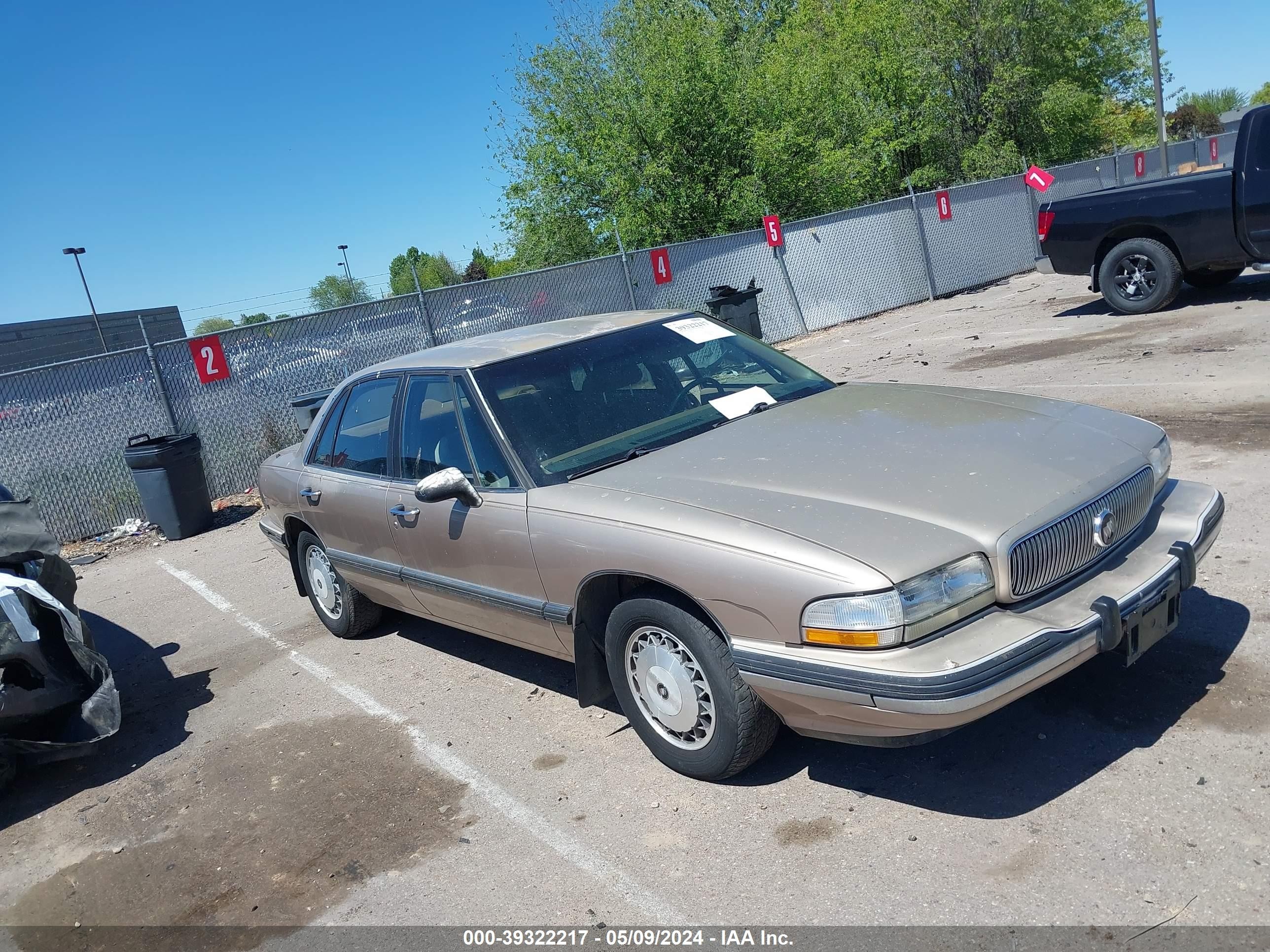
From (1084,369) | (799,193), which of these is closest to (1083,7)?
(799,193)

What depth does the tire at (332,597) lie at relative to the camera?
19.2 feet

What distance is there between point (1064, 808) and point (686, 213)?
19577 millimetres

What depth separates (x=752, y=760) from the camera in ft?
11.5

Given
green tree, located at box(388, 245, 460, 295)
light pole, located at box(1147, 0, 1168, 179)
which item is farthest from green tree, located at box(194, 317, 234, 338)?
green tree, located at box(388, 245, 460, 295)

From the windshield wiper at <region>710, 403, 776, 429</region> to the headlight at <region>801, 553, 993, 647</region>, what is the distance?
5.03 ft

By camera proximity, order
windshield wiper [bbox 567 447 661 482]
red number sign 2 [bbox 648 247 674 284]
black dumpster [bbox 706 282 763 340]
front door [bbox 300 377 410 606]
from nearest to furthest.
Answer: windshield wiper [bbox 567 447 661 482] < front door [bbox 300 377 410 606] < black dumpster [bbox 706 282 763 340] < red number sign 2 [bbox 648 247 674 284]

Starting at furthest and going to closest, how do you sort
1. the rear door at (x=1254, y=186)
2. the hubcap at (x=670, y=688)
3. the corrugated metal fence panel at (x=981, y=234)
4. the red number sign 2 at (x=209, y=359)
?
the corrugated metal fence panel at (x=981, y=234) < the red number sign 2 at (x=209, y=359) < the rear door at (x=1254, y=186) < the hubcap at (x=670, y=688)

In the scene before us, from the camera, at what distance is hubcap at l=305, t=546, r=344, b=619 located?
5938 millimetres

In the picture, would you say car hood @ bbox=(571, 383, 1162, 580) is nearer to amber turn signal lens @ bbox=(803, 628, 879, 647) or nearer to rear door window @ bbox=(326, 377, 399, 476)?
amber turn signal lens @ bbox=(803, 628, 879, 647)

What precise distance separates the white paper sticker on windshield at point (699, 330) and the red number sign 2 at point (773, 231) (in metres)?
12.9

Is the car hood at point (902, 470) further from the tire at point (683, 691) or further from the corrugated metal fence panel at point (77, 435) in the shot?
the corrugated metal fence panel at point (77, 435)

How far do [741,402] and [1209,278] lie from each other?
10.0m

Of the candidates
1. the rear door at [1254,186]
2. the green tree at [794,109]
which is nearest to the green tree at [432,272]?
the green tree at [794,109]

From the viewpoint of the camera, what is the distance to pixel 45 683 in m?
4.73
